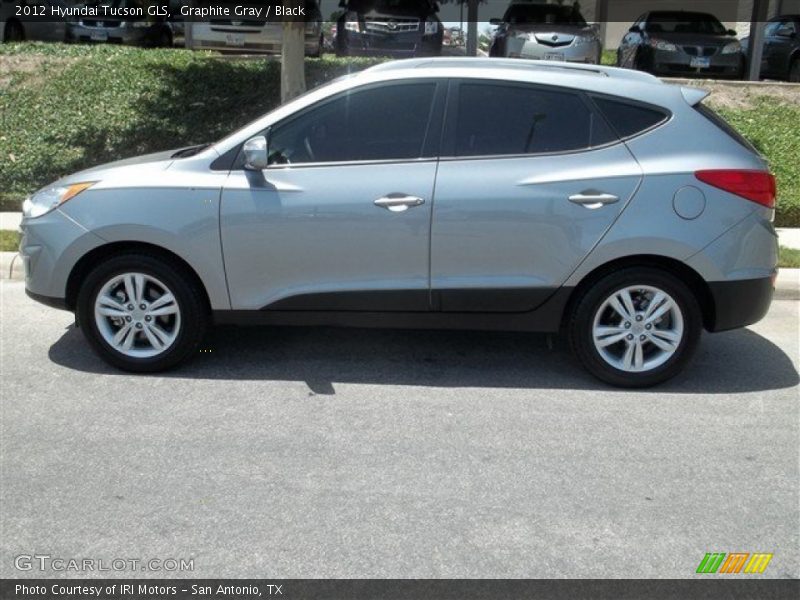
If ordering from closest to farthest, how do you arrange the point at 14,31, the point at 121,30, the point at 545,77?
the point at 545,77 < the point at 121,30 < the point at 14,31

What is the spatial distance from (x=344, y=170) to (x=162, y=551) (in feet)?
8.11

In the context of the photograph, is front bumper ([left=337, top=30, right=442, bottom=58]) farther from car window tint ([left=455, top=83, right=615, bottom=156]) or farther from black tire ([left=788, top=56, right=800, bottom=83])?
car window tint ([left=455, top=83, right=615, bottom=156])

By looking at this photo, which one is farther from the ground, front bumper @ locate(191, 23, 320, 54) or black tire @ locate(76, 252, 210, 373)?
front bumper @ locate(191, 23, 320, 54)

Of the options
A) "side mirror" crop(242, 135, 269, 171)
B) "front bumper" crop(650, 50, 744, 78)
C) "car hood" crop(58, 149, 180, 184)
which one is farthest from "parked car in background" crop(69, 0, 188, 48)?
"side mirror" crop(242, 135, 269, 171)

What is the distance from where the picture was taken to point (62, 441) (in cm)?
458

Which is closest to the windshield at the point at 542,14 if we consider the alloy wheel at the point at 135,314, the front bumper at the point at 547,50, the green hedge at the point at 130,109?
the front bumper at the point at 547,50

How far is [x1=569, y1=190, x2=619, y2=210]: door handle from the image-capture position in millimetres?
5168

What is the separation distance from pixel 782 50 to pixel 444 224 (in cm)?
1521

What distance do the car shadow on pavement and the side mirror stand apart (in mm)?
1260

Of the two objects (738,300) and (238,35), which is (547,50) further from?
(738,300)

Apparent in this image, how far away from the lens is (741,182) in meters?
5.21

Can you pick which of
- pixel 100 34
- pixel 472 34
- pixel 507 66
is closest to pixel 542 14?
pixel 472 34

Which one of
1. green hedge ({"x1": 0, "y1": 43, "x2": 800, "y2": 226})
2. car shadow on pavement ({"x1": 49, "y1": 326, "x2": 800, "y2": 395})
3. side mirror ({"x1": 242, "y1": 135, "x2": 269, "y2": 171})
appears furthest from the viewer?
green hedge ({"x1": 0, "y1": 43, "x2": 800, "y2": 226})

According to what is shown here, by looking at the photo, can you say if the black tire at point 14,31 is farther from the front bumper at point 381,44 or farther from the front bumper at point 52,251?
the front bumper at point 52,251
